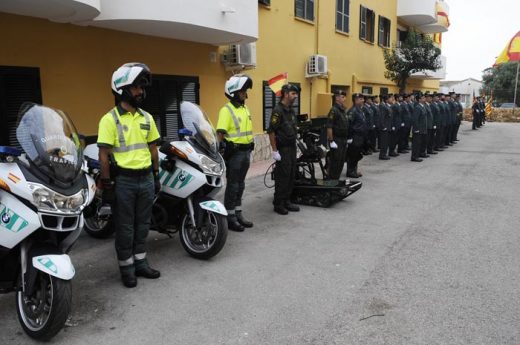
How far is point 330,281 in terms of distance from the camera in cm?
423

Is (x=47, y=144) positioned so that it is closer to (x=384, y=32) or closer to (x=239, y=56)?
(x=239, y=56)

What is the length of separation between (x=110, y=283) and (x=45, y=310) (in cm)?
103

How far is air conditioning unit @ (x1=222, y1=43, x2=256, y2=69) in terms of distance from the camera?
10.5m

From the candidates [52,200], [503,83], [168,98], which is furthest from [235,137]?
[503,83]

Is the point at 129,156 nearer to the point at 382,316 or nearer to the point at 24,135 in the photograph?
the point at 24,135

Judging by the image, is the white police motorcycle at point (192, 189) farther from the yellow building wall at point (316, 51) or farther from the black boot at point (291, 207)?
the yellow building wall at point (316, 51)

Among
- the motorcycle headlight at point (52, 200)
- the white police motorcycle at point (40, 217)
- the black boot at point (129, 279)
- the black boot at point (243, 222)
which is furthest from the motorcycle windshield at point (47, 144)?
the black boot at point (243, 222)

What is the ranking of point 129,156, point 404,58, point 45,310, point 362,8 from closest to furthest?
point 45,310 < point 129,156 < point 362,8 < point 404,58

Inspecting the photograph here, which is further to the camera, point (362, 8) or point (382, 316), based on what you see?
point (362, 8)

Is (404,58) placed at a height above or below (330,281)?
above

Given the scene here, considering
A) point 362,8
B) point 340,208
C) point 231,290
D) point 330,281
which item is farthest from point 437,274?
point 362,8

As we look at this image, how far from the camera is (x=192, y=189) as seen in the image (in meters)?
4.64

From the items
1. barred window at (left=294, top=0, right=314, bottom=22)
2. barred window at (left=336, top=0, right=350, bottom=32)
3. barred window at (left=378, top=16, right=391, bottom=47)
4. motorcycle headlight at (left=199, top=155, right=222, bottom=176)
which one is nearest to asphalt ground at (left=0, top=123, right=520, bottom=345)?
motorcycle headlight at (left=199, top=155, right=222, bottom=176)

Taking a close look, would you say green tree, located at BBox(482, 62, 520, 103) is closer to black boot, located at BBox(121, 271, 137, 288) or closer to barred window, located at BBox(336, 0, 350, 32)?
barred window, located at BBox(336, 0, 350, 32)
